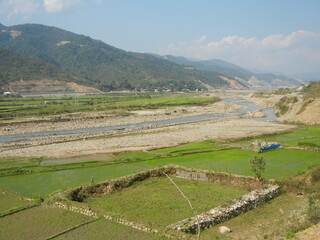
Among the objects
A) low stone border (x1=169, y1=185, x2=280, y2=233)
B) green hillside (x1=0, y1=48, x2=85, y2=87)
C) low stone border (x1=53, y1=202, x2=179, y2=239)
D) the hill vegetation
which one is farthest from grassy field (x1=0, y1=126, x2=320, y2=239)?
the hill vegetation

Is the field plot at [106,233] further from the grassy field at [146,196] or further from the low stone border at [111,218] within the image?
the low stone border at [111,218]

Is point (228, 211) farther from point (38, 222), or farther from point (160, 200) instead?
point (38, 222)

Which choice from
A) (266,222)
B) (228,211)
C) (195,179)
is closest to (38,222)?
(228,211)

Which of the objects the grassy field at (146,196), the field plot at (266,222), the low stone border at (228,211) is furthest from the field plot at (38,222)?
the field plot at (266,222)

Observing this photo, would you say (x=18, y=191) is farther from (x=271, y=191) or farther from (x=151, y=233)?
(x=271, y=191)

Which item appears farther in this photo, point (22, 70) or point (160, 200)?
point (22, 70)

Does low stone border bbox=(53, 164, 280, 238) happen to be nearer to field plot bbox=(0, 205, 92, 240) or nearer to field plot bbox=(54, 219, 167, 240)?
field plot bbox=(54, 219, 167, 240)

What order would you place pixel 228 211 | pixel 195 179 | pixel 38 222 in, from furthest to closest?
pixel 195 179 → pixel 228 211 → pixel 38 222

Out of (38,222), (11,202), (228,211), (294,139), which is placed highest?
(294,139)
